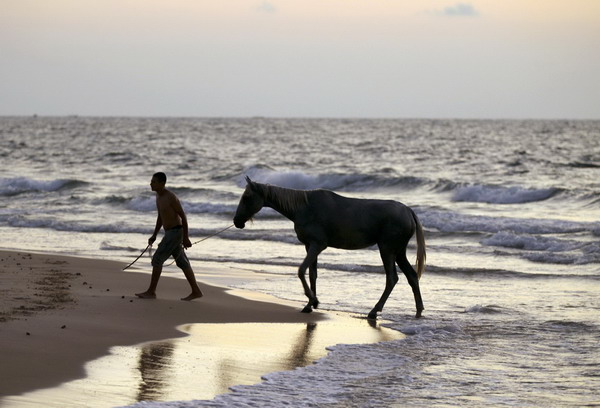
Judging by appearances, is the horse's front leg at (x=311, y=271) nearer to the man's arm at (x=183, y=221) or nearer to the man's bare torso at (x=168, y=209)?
the man's arm at (x=183, y=221)

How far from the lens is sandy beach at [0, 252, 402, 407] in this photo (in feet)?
24.5

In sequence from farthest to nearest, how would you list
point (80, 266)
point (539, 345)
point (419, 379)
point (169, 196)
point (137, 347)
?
point (80, 266)
point (169, 196)
point (539, 345)
point (137, 347)
point (419, 379)

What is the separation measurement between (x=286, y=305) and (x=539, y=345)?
138 inches

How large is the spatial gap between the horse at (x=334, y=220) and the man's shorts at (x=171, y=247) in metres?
0.75

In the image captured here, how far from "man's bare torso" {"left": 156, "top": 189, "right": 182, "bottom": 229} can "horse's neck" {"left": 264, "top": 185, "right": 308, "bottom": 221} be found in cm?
115

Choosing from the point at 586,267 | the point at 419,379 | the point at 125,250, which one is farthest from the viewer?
the point at 125,250

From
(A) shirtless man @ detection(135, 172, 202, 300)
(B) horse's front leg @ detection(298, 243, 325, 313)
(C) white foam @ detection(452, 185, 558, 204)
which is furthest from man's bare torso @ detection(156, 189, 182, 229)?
(C) white foam @ detection(452, 185, 558, 204)

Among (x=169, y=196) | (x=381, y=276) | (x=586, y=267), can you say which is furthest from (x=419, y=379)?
(x=586, y=267)

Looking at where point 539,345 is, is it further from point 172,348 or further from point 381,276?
point 381,276

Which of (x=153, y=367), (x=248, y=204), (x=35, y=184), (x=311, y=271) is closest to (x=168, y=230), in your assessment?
(x=248, y=204)

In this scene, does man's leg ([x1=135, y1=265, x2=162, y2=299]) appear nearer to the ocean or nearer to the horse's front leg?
the horse's front leg

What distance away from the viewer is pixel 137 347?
8.99m

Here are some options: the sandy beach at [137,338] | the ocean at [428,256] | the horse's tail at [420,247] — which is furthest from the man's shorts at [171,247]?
the horse's tail at [420,247]

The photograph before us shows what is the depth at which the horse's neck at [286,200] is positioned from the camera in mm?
11812
